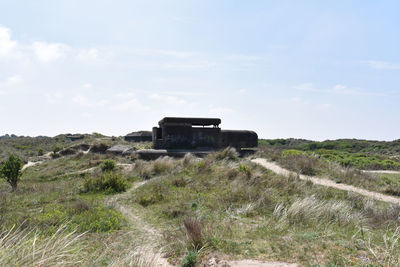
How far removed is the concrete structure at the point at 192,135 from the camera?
14430 millimetres

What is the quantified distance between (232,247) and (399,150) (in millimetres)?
41630

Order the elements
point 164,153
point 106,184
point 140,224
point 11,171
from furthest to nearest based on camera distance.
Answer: point 164,153, point 11,171, point 106,184, point 140,224

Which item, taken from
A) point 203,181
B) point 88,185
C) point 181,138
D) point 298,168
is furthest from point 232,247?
point 181,138

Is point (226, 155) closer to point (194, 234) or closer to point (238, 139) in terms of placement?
point (238, 139)

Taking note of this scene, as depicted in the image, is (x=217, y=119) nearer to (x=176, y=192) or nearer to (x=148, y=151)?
(x=148, y=151)

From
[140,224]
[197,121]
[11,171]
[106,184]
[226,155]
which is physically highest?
[197,121]

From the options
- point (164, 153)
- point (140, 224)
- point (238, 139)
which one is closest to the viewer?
point (140, 224)

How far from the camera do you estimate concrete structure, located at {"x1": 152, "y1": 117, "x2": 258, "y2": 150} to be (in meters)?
14.4

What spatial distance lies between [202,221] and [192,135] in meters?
10.1

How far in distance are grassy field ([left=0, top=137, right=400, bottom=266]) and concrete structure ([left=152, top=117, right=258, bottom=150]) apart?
355cm

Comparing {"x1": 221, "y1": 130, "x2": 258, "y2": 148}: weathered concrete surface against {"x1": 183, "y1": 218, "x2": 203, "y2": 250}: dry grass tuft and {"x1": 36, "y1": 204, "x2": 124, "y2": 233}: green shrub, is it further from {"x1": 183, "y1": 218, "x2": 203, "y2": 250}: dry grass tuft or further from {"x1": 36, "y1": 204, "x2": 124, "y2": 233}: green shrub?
{"x1": 183, "y1": 218, "x2": 203, "y2": 250}: dry grass tuft

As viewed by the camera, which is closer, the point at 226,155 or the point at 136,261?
the point at 136,261

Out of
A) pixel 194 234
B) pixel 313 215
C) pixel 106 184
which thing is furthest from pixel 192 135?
pixel 194 234

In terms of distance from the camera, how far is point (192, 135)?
14680mm
